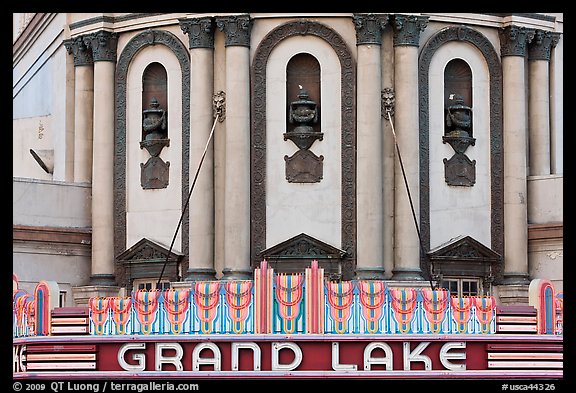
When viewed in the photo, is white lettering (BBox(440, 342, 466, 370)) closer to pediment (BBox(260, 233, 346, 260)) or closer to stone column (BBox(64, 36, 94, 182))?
pediment (BBox(260, 233, 346, 260))

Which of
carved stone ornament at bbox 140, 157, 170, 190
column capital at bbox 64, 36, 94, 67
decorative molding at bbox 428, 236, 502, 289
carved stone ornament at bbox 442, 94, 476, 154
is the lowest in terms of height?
decorative molding at bbox 428, 236, 502, 289

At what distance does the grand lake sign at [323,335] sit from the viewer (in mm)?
39188

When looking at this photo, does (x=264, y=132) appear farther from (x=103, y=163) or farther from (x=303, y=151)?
(x=103, y=163)

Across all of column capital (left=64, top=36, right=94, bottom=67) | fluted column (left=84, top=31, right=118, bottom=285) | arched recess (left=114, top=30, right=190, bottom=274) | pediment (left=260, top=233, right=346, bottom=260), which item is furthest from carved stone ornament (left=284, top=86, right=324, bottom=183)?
column capital (left=64, top=36, right=94, bottom=67)

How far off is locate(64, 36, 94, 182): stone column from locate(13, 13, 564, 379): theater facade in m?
0.04

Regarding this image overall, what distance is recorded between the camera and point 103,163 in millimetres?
50219

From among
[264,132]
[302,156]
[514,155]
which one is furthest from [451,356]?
[514,155]

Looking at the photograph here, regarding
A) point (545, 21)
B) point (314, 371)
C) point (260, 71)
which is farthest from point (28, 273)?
point (545, 21)

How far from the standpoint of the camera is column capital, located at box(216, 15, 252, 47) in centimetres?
4766

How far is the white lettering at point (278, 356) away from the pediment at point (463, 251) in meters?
9.69

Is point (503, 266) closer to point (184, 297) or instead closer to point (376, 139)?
point (376, 139)

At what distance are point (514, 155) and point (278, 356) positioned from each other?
13462mm

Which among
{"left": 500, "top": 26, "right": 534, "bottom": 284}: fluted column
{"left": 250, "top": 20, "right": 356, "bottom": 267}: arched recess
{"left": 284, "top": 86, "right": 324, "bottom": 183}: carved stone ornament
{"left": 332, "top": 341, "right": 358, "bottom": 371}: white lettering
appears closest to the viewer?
{"left": 332, "top": 341, "right": 358, "bottom": 371}: white lettering

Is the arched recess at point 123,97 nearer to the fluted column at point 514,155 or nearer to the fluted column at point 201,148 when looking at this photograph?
the fluted column at point 201,148
